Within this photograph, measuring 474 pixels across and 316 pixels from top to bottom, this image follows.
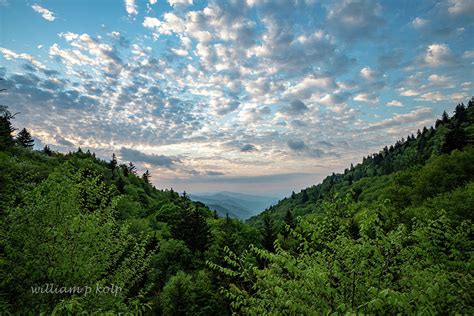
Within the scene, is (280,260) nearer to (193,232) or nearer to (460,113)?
(193,232)

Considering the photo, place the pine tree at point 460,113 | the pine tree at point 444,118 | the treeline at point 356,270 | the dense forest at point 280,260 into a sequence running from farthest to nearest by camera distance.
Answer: the pine tree at point 444,118, the pine tree at point 460,113, the dense forest at point 280,260, the treeline at point 356,270

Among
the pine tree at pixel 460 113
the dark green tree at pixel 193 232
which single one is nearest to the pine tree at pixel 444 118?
the pine tree at pixel 460 113

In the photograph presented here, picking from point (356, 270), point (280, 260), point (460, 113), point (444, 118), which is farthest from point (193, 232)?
point (444, 118)

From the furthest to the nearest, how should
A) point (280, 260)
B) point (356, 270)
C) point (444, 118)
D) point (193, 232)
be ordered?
point (444, 118)
point (193, 232)
point (280, 260)
point (356, 270)

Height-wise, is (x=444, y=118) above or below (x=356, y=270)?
above

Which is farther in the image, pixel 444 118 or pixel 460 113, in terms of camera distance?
pixel 444 118

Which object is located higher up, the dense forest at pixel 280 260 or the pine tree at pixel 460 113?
the pine tree at pixel 460 113

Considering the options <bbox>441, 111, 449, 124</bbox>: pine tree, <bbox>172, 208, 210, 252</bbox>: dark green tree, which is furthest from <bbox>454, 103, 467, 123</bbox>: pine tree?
<bbox>172, 208, 210, 252</bbox>: dark green tree

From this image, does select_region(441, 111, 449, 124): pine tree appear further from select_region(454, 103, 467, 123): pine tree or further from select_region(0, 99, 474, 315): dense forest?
select_region(0, 99, 474, 315): dense forest

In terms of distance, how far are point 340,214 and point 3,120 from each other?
593 inches

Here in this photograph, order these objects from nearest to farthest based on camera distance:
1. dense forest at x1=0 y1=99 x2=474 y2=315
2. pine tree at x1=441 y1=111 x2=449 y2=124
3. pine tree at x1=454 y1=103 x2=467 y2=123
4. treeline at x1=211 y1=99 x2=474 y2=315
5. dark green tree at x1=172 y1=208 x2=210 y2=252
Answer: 1. treeline at x1=211 y1=99 x2=474 y2=315
2. dense forest at x1=0 y1=99 x2=474 y2=315
3. dark green tree at x1=172 y1=208 x2=210 y2=252
4. pine tree at x1=454 y1=103 x2=467 y2=123
5. pine tree at x1=441 y1=111 x2=449 y2=124

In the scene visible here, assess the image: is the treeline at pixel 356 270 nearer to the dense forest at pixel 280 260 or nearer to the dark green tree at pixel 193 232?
the dense forest at pixel 280 260

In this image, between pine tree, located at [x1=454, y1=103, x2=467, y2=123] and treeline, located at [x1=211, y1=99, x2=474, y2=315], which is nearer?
treeline, located at [x1=211, y1=99, x2=474, y2=315]

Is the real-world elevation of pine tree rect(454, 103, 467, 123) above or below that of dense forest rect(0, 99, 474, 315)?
above
